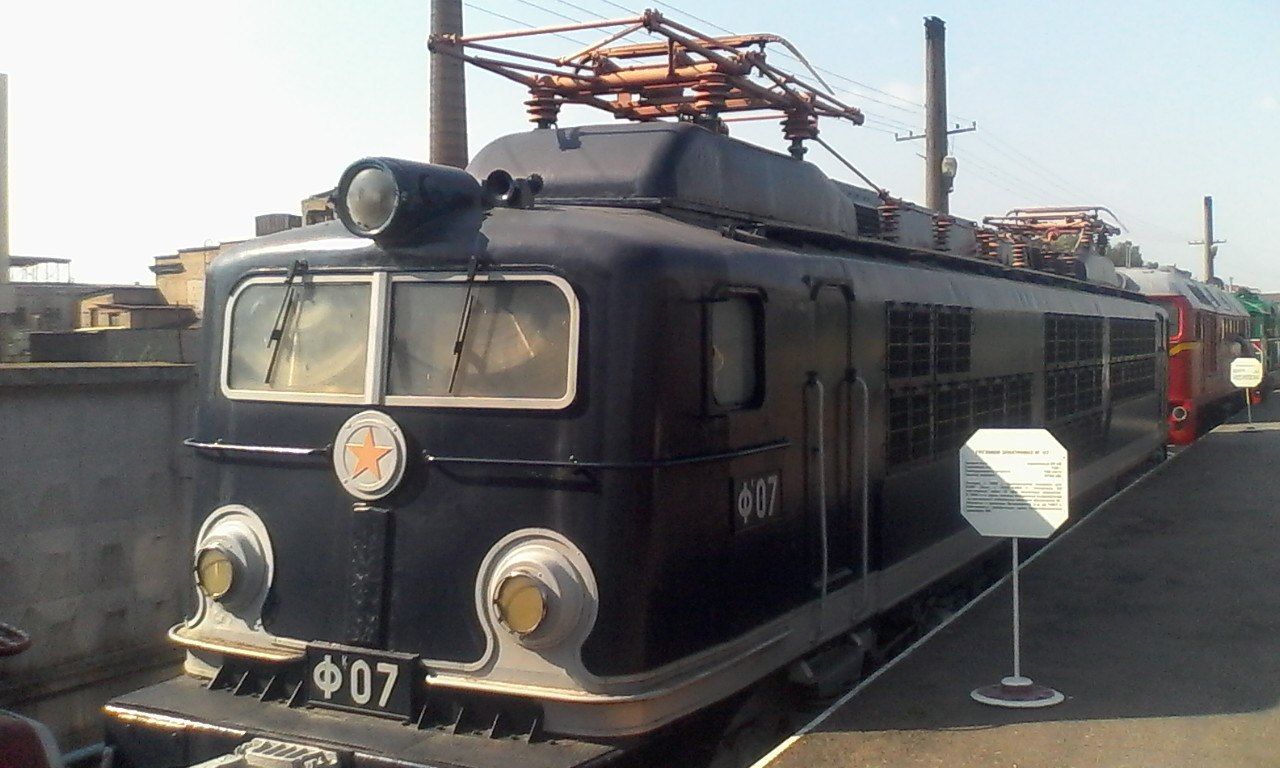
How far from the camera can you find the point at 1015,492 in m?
6.11

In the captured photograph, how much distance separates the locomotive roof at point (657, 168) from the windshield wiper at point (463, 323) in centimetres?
91

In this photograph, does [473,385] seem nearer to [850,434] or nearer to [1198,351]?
[850,434]

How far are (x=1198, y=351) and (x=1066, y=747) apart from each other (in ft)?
55.4

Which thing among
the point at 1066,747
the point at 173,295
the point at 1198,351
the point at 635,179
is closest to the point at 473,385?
the point at 635,179

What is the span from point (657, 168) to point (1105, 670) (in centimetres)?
341

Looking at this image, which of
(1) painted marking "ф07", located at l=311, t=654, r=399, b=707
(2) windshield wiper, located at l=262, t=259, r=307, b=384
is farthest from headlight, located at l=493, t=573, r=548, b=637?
(2) windshield wiper, located at l=262, t=259, r=307, b=384

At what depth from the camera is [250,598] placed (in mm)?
5047

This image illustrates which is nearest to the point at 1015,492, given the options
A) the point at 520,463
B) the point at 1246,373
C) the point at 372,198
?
the point at 520,463

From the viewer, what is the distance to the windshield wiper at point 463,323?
15.6 ft

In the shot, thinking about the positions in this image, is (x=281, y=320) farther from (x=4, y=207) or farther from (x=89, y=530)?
(x=4, y=207)

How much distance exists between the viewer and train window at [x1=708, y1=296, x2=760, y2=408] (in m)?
4.93

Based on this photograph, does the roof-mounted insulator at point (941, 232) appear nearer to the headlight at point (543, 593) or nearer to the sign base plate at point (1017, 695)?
the sign base plate at point (1017, 695)

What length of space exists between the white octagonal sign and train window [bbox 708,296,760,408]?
1586mm

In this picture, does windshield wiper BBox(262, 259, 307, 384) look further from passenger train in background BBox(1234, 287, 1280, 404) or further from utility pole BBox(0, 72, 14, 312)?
passenger train in background BBox(1234, 287, 1280, 404)
